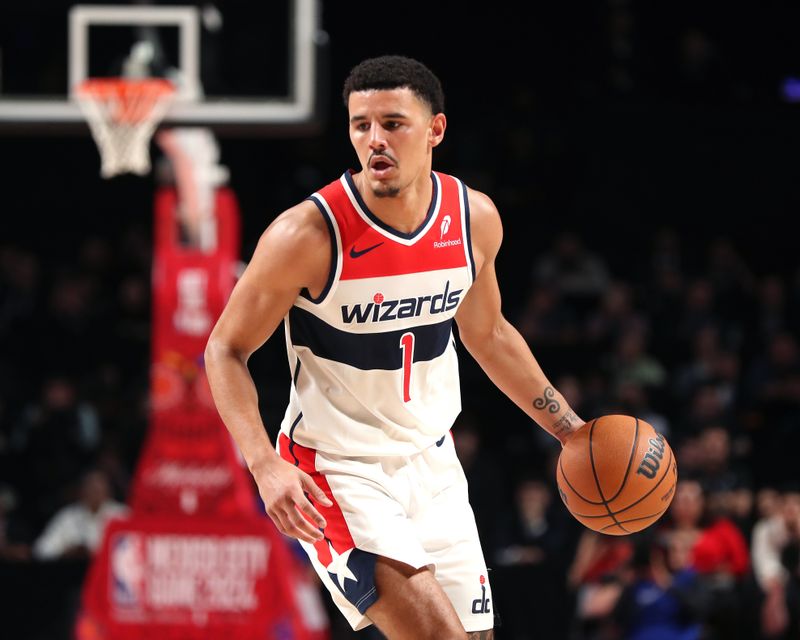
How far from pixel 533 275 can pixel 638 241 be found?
1.57 metres

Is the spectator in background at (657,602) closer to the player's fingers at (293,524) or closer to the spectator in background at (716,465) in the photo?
the spectator in background at (716,465)

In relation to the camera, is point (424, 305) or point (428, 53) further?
point (428, 53)

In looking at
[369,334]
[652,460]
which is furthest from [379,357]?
[652,460]

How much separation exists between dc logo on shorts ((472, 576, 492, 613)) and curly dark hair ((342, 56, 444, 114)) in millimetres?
1396

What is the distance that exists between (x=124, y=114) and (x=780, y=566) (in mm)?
5080

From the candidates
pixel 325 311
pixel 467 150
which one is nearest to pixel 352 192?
pixel 325 311

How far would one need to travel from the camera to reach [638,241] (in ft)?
47.3

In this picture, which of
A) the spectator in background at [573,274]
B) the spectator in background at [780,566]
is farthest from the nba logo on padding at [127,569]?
the spectator in background at [573,274]

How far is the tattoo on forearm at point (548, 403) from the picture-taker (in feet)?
14.4

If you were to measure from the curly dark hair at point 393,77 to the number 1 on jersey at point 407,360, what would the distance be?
2.18ft

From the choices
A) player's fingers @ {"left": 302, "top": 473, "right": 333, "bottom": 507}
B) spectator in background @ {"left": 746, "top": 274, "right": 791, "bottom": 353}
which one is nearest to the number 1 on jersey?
player's fingers @ {"left": 302, "top": 473, "right": 333, "bottom": 507}

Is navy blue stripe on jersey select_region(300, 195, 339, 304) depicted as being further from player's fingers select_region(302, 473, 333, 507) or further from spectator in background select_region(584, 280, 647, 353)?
spectator in background select_region(584, 280, 647, 353)

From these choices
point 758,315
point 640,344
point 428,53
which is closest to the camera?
point 640,344

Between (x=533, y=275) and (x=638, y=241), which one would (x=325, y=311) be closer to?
(x=533, y=275)
